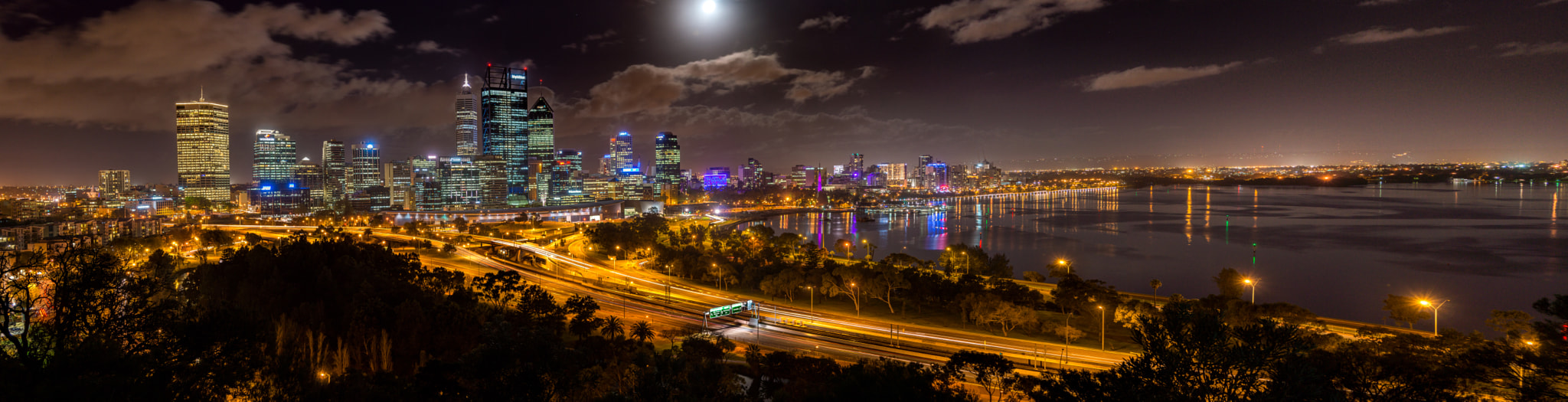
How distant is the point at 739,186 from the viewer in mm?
128875

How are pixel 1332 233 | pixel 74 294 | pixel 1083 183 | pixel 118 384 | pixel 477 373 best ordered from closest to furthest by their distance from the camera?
1. pixel 118 384
2. pixel 74 294
3. pixel 477 373
4. pixel 1332 233
5. pixel 1083 183

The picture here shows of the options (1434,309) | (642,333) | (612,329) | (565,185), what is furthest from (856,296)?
(565,185)

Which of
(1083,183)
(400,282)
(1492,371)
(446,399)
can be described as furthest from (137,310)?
(1083,183)

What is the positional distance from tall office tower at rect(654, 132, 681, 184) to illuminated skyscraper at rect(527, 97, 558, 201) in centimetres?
2646

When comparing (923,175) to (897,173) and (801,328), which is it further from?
(801,328)

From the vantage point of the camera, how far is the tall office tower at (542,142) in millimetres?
80000

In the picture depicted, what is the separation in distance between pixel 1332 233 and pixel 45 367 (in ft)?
158

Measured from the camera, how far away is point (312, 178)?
269 ft

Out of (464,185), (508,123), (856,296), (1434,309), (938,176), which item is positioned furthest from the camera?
(938,176)

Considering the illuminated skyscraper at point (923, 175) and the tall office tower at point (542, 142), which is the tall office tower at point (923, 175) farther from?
the tall office tower at point (542, 142)

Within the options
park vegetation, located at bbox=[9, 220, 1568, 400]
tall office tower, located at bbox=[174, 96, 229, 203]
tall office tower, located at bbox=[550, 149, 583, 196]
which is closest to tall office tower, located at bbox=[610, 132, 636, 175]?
tall office tower, located at bbox=[550, 149, 583, 196]

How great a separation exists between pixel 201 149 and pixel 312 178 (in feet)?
39.1

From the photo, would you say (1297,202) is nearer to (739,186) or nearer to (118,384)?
(118,384)

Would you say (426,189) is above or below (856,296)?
above
